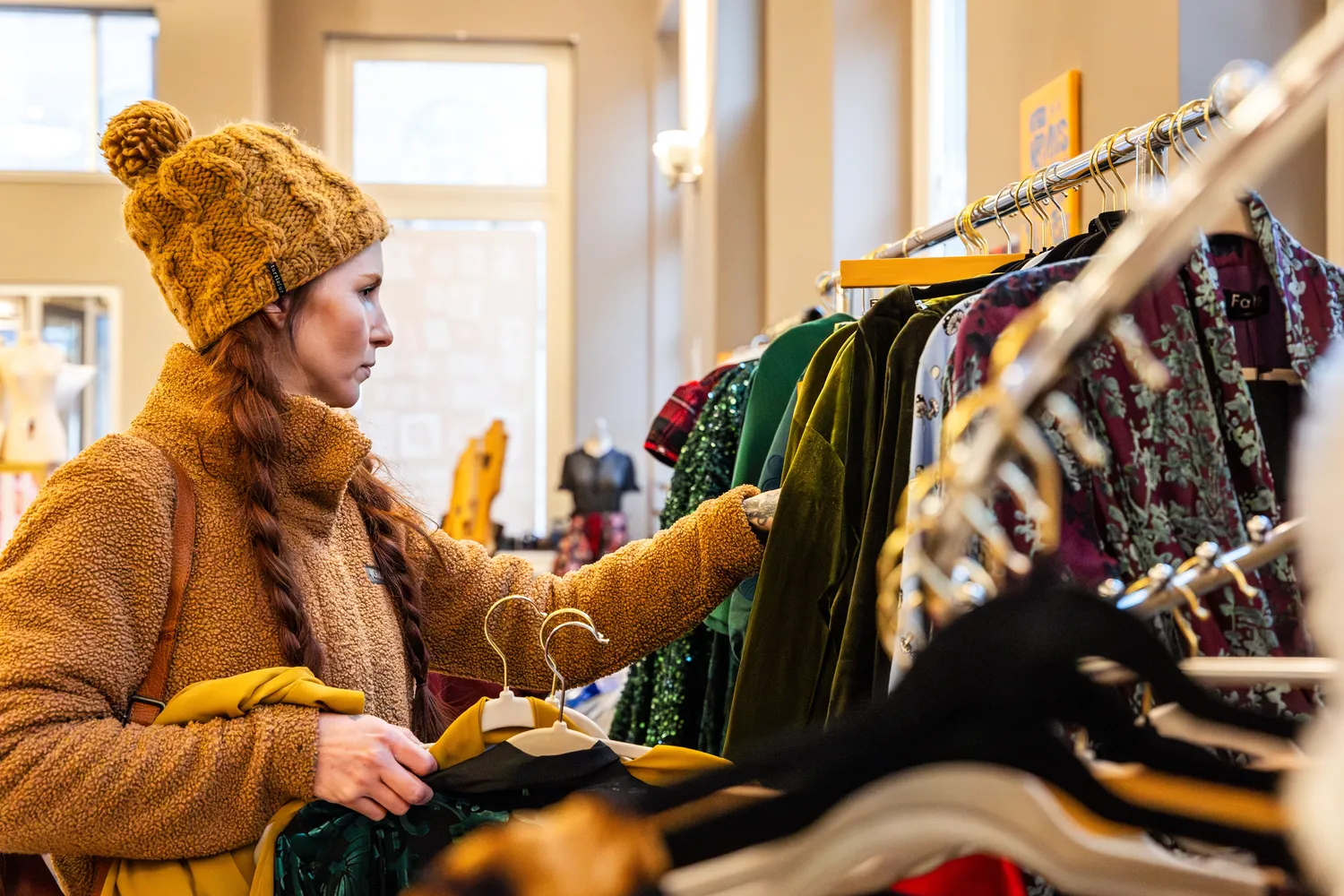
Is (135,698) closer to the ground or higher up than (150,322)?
closer to the ground

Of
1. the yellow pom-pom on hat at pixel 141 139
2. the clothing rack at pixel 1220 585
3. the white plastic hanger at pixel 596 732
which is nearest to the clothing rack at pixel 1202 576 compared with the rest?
the clothing rack at pixel 1220 585

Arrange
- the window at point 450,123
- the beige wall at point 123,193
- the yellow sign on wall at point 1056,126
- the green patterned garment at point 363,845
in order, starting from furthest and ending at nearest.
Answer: the window at point 450,123, the beige wall at point 123,193, the yellow sign on wall at point 1056,126, the green patterned garment at point 363,845

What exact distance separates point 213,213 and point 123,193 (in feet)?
17.0

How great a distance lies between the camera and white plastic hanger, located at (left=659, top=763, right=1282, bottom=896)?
42 cm

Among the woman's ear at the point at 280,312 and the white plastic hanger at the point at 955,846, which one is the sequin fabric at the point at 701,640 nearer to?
the woman's ear at the point at 280,312

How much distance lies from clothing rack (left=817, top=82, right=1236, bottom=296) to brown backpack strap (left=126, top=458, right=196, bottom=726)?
2.93 feet

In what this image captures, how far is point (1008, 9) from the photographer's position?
7.52 ft

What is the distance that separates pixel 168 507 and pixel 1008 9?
1.82 metres

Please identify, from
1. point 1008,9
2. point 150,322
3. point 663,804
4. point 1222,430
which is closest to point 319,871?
point 663,804

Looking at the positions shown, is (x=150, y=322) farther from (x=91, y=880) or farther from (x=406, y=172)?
(x=91, y=880)

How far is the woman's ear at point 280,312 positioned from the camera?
1.28 metres

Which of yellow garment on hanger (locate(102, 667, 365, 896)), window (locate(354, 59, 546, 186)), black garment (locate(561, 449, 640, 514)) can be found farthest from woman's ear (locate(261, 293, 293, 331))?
window (locate(354, 59, 546, 186))

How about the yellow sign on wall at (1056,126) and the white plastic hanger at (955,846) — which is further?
the yellow sign on wall at (1056,126)

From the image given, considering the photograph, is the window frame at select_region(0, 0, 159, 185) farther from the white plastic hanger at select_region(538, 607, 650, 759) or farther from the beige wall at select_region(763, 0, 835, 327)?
the white plastic hanger at select_region(538, 607, 650, 759)
